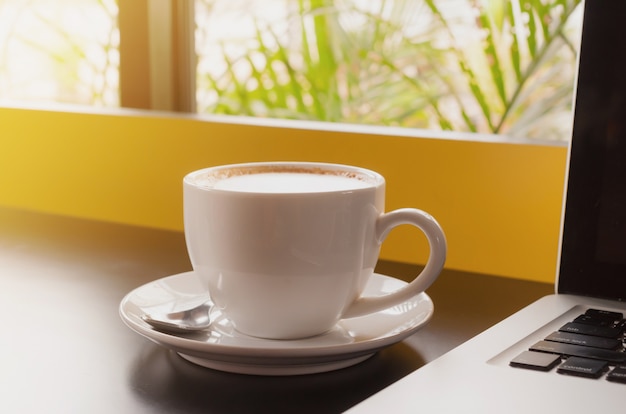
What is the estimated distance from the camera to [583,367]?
Answer: 0.43 m

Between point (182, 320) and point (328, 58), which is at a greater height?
point (328, 58)

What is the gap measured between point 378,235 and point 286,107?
1265mm

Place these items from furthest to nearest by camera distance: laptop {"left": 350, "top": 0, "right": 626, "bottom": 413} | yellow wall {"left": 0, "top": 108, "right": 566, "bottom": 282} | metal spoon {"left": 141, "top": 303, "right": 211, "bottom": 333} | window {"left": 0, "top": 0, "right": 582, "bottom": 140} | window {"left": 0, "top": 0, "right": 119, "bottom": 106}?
window {"left": 0, "top": 0, "right": 119, "bottom": 106}, window {"left": 0, "top": 0, "right": 582, "bottom": 140}, yellow wall {"left": 0, "top": 108, "right": 566, "bottom": 282}, metal spoon {"left": 141, "top": 303, "right": 211, "bottom": 333}, laptop {"left": 350, "top": 0, "right": 626, "bottom": 413}

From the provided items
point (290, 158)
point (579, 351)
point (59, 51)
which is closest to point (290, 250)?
point (579, 351)

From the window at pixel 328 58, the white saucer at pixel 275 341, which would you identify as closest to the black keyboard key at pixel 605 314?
the white saucer at pixel 275 341

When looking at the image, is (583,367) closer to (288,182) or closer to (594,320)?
(594,320)

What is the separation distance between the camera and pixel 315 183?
55 centimetres

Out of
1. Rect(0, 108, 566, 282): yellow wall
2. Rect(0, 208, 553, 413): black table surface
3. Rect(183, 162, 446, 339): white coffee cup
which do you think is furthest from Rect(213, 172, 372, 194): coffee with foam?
Rect(0, 108, 566, 282): yellow wall

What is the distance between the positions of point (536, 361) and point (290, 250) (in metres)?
0.15

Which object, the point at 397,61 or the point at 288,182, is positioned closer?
the point at 288,182

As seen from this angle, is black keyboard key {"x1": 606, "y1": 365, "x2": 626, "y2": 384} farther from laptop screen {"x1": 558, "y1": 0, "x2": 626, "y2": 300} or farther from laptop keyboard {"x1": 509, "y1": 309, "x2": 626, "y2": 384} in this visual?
laptop screen {"x1": 558, "y1": 0, "x2": 626, "y2": 300}

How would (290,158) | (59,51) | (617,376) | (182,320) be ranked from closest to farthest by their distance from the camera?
(617,376), (182,320), (290,158), (59,51)

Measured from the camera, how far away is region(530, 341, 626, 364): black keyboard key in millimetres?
446

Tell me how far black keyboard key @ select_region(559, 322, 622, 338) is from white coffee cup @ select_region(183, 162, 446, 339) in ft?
0.29
